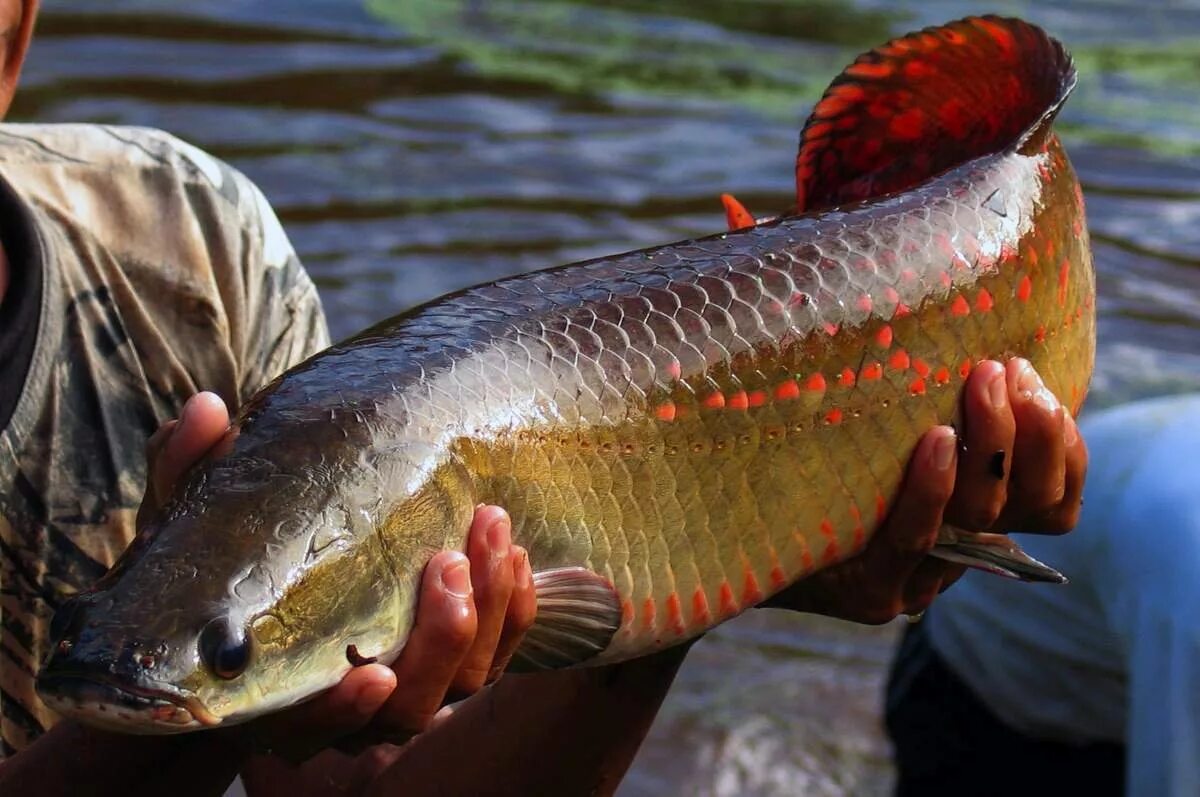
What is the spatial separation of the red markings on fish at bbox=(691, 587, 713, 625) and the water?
8.16 feet

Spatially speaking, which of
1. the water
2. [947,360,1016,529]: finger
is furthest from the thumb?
the water

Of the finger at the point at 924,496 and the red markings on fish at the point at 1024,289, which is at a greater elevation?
the red markings on fish at the point at 1024,289

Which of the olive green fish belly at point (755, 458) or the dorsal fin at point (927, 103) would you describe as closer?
the olive green fish belly at point (755, 458)

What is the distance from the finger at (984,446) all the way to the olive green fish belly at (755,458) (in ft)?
0.11

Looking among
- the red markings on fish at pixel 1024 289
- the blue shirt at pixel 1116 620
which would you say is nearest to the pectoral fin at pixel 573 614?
the red markings on fish at pixel 1024 289

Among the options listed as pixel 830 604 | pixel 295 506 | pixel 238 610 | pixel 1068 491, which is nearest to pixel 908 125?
pixel 1068 491

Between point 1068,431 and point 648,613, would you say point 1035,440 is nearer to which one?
point 1068,431

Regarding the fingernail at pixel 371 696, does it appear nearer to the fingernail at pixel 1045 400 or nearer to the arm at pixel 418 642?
the arm at pixel 418 642

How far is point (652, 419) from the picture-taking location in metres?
2.33

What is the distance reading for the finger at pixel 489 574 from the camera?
82.5 inches

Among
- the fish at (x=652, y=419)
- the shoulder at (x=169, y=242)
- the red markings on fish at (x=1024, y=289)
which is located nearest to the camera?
the fish at (x=652, y=419)

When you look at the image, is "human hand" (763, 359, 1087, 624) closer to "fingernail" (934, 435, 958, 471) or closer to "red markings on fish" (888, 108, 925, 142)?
"fingernail" (934, 435, 958, 471)

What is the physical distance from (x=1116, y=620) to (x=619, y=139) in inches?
243

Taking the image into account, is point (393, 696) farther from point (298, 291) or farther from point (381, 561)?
point (298, 291)
